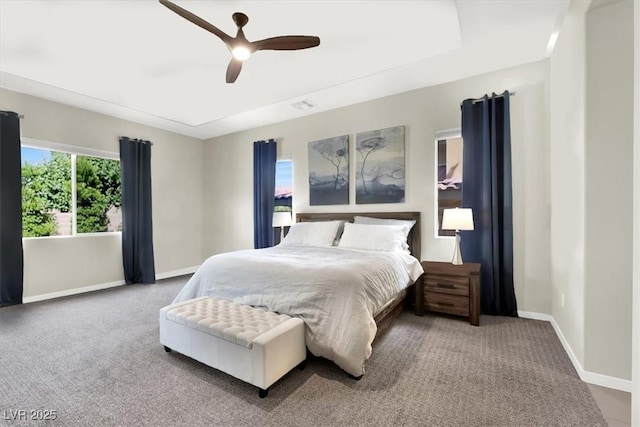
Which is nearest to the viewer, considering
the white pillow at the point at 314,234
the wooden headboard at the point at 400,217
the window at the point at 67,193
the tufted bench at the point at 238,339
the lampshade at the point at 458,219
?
the tufted bench at the point at 238,339

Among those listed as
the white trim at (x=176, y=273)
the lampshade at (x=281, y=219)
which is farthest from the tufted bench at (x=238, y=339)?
the white trim at (x=176, y=273)

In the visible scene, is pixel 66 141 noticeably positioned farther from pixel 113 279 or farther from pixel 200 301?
pixel 200 301

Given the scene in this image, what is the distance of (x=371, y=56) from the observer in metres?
2.97

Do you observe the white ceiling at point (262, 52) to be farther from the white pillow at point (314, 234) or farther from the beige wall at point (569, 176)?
the white pillow at point (314, 234)

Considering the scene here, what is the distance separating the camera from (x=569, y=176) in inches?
90.9

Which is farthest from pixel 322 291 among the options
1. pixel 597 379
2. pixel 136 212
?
pixel 136 212

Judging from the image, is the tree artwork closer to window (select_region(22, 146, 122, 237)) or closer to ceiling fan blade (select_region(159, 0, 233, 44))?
ceiling fan blade (select_region(159, 0, 233, 44))

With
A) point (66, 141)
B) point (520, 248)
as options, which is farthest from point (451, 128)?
point (66, 141)

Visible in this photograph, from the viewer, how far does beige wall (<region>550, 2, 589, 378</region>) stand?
203 cm

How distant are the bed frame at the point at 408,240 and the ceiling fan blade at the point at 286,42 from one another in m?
2.35

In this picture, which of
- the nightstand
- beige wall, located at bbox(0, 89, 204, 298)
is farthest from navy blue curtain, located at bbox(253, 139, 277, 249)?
the nightstand

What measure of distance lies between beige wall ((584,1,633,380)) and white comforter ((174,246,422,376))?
1.41m

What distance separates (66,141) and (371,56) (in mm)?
4511

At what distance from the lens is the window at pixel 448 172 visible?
357 cm
